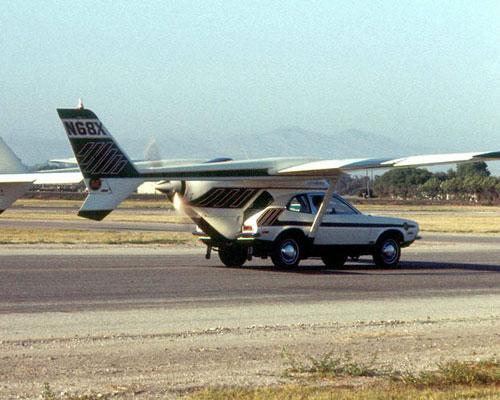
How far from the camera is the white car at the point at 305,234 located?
87.2 ft

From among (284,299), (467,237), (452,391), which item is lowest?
(467,237)

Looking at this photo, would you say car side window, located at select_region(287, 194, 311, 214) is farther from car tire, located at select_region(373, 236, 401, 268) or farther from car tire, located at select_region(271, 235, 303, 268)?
car tire, located at select_region(373, 236, 401, 268)

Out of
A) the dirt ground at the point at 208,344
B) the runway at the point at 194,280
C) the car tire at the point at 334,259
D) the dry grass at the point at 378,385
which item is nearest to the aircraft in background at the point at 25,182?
the runway at the point at 194,280

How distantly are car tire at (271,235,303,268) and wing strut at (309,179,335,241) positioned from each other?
42 centimetres

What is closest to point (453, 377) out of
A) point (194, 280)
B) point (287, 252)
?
point (194, 280)

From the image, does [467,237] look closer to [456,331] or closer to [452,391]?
[456,331]

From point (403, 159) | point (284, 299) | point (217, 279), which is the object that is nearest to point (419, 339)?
point (284, 299)

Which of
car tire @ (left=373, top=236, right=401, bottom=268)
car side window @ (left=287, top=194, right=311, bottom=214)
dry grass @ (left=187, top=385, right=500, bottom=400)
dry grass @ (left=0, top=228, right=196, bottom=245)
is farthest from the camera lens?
dry grass @ (left=0, top=228, right=196, bottom=245)

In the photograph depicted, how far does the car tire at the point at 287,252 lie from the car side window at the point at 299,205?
2.37 feet

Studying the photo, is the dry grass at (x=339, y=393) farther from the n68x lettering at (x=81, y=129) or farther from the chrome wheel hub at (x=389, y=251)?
the chrome wheel hub at (x=389, y=251)

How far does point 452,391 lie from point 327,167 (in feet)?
55.9

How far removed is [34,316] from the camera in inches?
653

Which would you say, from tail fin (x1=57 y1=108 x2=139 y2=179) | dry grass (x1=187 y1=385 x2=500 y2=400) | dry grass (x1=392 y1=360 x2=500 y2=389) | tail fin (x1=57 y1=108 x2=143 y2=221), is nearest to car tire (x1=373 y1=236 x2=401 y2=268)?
tail fin (x1=57 y1=108 x2=143 y2=221)

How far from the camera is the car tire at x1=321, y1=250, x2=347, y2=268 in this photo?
27.7 m
